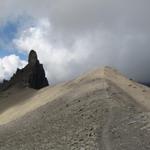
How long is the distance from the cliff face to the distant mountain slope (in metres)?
32.1

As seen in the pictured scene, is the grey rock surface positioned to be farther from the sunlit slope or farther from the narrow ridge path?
the sunlit slope

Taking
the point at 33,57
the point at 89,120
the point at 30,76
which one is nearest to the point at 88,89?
the point at 89,120

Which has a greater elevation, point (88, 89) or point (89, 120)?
point (88, 89)

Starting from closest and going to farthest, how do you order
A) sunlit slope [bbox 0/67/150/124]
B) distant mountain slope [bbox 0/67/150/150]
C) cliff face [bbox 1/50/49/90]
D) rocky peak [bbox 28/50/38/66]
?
distant mountain slope [bbox 0/67/150/150]
sunlit slope [bbox 0/67/150/124]
cliff face [bbox 1/50/49/90]
rocky peak [bbox 28/50/38/66]

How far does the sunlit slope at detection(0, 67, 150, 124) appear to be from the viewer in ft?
234

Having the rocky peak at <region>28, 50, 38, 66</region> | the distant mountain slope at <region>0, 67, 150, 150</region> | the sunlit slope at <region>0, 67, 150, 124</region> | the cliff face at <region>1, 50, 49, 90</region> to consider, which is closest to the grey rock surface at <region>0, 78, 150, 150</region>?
the distant mountain slope at <region>0, 67, 150, 150</region>

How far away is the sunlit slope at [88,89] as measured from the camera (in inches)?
2813

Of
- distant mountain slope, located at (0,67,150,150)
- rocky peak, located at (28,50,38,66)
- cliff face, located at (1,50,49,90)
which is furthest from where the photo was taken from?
rocky peak, located at (28,50,38,66)

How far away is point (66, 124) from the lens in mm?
59719

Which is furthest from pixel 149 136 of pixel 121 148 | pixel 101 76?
pixel 101 76

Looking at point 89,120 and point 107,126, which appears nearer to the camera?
point 107,126

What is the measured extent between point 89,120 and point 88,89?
11628 millimetres

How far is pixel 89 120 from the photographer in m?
58.8

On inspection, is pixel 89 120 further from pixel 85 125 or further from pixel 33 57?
pixel 33 57
